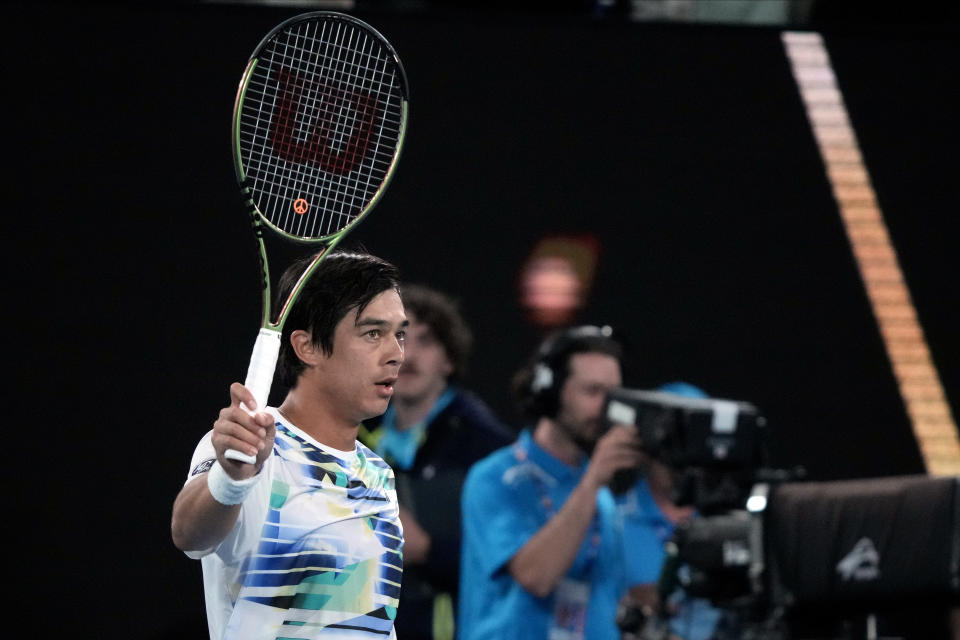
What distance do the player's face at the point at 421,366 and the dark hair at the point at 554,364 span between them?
363 mm

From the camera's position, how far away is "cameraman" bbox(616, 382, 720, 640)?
3613 mm

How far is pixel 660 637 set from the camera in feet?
11.3

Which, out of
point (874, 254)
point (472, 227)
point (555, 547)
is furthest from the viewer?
point (874, 254)

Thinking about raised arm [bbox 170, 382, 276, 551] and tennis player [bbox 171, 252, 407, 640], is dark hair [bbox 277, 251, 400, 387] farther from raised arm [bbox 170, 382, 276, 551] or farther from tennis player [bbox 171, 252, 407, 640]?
raised arm [bbox 170, 382, 276, 551]

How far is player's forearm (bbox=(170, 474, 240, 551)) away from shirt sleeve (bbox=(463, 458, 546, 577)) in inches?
63.8

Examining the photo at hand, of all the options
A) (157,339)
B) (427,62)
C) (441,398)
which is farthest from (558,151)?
(157,339)

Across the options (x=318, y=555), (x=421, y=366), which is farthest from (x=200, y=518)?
(x=421, y=366)

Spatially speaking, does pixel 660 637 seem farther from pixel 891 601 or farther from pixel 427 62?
pixel 427 62

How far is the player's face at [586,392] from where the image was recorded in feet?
12.4

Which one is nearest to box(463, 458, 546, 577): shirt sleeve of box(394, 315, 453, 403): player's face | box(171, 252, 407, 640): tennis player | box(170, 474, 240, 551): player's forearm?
box(394, 315, 453, 403): player's face

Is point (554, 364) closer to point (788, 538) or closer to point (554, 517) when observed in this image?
point (554, 517)

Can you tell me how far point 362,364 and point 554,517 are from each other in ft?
4.66

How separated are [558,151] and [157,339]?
5.32 feet

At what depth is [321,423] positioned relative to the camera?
227cm
